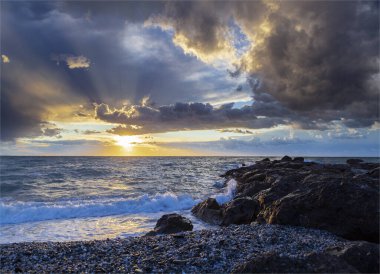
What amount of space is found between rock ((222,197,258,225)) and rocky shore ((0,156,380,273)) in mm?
797

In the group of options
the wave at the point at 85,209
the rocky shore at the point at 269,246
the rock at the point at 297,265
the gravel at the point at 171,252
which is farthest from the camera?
the wave at the point at 85,209

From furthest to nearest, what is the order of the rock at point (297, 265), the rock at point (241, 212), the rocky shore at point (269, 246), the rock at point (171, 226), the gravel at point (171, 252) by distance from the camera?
the rock at point (241, 212) < the rock at point (171, 226) < the gravel at point (171, 252) < the rocky shore at point (269, 246) < the rock at point (297, 265)

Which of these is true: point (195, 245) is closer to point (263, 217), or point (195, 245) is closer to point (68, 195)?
point (263, 217)

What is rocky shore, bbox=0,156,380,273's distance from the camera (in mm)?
6505

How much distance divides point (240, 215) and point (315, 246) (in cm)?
678

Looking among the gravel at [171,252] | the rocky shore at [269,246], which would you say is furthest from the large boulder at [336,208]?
the gravel at [171,252]

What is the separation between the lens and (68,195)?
98.8 feet

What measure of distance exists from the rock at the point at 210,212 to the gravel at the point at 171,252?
19.4 ft

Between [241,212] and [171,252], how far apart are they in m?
7.24

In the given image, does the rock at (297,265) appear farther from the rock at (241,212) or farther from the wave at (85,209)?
the wave at (85,209)

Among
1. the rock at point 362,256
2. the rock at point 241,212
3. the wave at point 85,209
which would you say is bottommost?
the wave at point 85,209

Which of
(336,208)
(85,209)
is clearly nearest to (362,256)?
(336,208)

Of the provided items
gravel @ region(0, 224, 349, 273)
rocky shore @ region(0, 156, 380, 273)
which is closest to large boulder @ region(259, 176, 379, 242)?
rocky shore @ region(0, 156, 380, 273)

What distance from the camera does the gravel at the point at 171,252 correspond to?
25.5 ft
